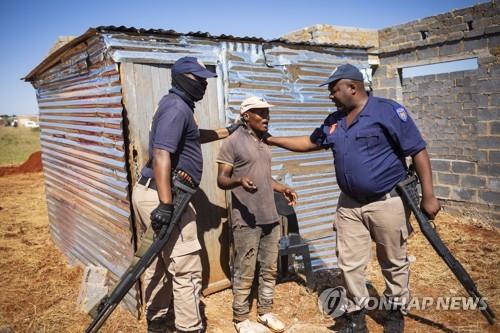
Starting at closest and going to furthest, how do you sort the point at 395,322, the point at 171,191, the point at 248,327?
the point at 171,191 → the point at 395,322 → the point at 248,327

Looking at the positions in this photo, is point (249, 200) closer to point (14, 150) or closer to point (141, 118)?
point (141, 118)

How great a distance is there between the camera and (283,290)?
489 centimetres

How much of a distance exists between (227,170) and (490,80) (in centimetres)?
583

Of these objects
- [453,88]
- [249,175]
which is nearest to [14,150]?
[453,88]

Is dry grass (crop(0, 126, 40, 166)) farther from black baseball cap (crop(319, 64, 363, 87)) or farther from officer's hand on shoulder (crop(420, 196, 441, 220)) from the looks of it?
officer's hand on shoulder (crop(420, 196, 441, 220))

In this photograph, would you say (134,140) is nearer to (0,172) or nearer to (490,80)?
(490,80)

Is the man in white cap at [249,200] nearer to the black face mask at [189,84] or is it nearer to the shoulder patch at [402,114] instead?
the black face mask at [189,84]

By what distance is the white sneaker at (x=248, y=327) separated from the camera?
3765 mm

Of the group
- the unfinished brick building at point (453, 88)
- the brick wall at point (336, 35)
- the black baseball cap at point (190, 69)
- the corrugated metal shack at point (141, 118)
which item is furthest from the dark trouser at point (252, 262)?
the brick wall at point (336, 35)

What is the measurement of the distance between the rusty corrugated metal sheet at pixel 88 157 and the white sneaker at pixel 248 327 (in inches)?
52.4

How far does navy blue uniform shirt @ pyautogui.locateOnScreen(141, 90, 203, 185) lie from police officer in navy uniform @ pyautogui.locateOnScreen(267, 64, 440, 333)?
4.06ft

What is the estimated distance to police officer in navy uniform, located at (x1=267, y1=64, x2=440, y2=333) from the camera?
122 inches

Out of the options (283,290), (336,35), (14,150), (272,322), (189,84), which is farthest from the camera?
(14,150)

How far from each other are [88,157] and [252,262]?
278cm
